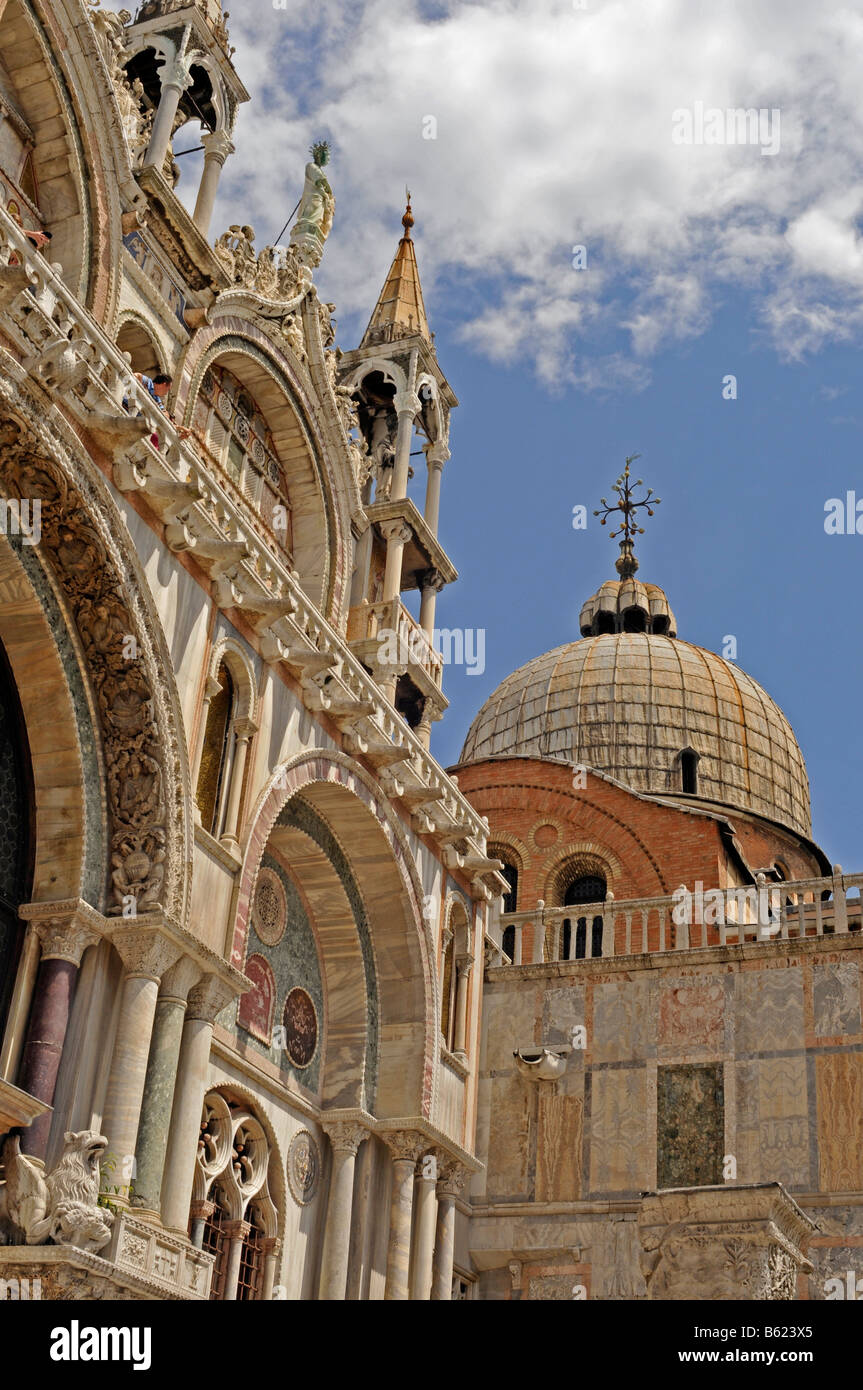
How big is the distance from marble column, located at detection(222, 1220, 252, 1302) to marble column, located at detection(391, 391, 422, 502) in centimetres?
1136

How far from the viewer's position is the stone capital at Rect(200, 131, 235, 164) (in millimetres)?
20531

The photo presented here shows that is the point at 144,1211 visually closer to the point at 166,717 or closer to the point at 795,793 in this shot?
the point at 166,717

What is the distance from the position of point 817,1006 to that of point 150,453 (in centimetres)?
1090

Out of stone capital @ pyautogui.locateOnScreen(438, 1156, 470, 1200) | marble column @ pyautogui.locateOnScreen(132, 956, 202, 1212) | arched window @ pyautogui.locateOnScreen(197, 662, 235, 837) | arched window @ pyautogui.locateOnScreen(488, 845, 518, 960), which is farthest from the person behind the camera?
arched window @ pyautogui.locateOnScreen(488, 845, 518, 960)

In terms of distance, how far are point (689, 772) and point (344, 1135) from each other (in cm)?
2193

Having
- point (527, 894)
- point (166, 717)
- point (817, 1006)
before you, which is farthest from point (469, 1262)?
point (527, 894)

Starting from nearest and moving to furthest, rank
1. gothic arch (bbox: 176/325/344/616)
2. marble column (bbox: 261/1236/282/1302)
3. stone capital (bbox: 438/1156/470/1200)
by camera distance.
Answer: marble column (bbox: 261/1236/282/1302)
stone capital (bbox: 438/1156/470/1200)
gothic arch (bbox: 176/325/344/616)

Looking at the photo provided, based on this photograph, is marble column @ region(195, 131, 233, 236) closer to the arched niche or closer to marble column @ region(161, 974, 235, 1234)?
the arched niche

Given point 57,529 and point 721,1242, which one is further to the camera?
point 57,529

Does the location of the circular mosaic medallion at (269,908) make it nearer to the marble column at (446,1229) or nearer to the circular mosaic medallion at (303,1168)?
the circular mosaic medallion at (303,1168)

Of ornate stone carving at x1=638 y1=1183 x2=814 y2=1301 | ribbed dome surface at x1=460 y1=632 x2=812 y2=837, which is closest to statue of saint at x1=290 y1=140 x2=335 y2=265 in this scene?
ornate stone carving at x1=638 y1=1183 x2=814 y2=1301

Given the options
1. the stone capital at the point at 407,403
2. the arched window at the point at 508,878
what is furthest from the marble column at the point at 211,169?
the arched window at the point at 508,878

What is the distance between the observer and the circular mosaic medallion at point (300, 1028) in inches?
683

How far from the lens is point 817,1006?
19859 millimetres
